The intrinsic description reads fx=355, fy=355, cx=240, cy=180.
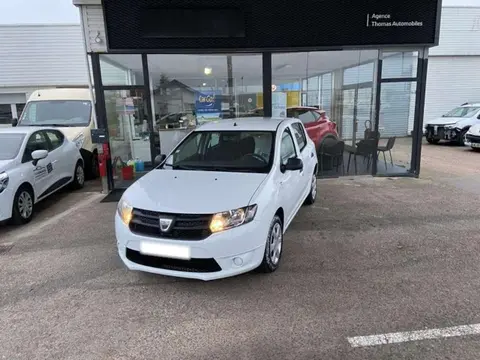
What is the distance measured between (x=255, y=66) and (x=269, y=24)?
0.99 metres

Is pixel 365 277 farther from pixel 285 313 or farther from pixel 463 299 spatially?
pixel 285 313

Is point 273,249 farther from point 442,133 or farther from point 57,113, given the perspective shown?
point 442,133

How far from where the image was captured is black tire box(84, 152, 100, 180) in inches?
341

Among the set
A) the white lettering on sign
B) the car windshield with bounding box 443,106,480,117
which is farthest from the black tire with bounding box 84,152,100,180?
the car windshield with bounding box 443,106,480,117

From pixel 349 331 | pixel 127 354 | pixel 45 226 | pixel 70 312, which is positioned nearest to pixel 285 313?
pixel 349 331

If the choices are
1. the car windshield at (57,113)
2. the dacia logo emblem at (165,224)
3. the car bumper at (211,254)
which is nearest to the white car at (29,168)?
the car windshield at (57,113)

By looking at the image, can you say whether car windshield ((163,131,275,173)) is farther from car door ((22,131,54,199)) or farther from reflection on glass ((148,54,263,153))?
reflection on glass ((148,54,263,153))

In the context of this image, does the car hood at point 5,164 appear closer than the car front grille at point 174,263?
No

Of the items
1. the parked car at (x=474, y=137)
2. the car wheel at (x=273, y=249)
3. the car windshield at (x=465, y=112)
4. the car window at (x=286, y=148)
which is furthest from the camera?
the car windshield at (x=465, y=112)

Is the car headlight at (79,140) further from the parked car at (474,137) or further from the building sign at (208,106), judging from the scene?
the parked car at (474,137)

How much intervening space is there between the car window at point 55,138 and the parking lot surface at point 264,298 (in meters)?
2.22

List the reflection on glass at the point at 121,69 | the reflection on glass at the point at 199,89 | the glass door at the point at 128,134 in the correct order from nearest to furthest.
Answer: the reflection on glass at the point at 121,69, the glass door at the point at 128,134, the reflection on glass at the point at 199,89

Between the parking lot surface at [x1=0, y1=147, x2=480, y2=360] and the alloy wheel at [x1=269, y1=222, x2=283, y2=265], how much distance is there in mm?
165

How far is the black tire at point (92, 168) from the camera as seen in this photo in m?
8.66
